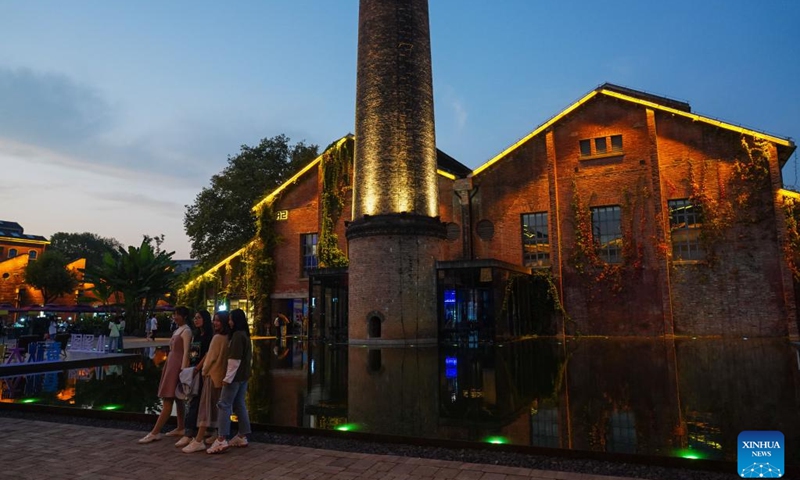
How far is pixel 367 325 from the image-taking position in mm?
18219

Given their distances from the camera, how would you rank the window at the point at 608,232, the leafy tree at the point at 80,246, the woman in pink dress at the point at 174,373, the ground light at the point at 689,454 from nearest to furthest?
the ground light at the point at 689,454, the woman in pink dress at the point at 174,373, the window at the point at 608,232, the leafy tree at the point at 80,246

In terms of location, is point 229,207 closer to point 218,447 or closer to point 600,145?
point 600,145

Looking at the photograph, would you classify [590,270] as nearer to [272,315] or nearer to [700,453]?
[272,315]

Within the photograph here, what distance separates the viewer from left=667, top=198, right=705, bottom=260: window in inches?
826

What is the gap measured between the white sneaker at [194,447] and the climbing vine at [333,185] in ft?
69.9

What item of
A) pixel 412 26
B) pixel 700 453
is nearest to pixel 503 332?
pixel 412 26

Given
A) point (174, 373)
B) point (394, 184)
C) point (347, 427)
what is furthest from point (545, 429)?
point (394, 184)

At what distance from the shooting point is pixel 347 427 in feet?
19.7

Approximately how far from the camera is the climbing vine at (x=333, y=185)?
26.6 metres

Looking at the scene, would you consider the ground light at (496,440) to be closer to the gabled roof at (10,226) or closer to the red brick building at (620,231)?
the red brick building at (620,231)

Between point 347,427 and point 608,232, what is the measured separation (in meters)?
19.2

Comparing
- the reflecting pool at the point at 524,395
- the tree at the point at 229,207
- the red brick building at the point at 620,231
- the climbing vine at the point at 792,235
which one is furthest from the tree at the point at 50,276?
the climbing vine at the point at 792,235

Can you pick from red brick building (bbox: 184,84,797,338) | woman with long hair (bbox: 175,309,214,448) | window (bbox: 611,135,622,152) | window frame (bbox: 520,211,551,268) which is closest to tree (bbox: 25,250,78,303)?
red brick building (bbox: 184,84,797,338)

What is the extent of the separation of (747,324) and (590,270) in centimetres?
Result: 595
